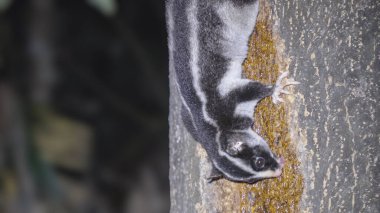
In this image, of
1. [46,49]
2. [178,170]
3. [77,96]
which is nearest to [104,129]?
[77,96]

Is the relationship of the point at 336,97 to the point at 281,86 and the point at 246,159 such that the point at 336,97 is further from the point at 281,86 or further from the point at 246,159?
the point at 246,159

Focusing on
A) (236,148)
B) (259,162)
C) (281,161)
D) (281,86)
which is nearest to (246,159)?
(236,148)

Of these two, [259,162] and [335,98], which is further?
[259,162]

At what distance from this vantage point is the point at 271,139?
3.52 metres

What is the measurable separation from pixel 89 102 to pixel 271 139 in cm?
695

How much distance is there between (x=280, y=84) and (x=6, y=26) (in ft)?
19.8

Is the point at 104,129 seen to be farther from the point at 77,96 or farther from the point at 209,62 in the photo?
the point at 209,62

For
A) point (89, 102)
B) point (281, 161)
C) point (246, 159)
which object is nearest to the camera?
point (281, 161)

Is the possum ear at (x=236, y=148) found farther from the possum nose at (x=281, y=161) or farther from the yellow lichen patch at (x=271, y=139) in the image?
the possum nose at (x=281, y=161)

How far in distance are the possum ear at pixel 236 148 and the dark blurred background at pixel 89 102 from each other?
4.84 m

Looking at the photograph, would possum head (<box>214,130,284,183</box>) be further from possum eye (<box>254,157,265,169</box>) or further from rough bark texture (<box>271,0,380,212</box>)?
rough bark texture (<box>271,0,380,212</box>)

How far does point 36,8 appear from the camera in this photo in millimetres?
9867

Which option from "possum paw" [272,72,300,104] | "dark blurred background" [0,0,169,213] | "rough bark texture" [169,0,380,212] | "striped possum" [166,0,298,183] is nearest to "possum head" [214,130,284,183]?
"striped possum" [166,0,298,183]

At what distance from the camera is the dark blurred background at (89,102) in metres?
8.62
